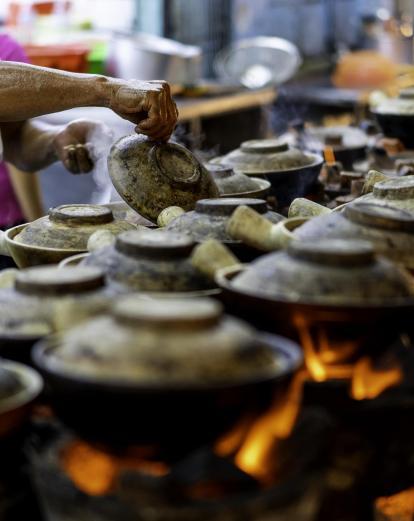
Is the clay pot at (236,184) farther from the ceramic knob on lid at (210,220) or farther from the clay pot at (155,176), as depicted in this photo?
the ceramic knob on lid at (210,220)

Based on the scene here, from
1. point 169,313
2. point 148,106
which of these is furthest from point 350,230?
point 148,106

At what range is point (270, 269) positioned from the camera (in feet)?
6.63

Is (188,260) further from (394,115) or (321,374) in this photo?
(394,115)

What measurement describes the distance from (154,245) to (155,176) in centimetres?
89

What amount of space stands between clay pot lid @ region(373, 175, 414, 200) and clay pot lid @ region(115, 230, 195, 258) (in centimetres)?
76

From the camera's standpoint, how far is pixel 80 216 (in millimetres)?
2807

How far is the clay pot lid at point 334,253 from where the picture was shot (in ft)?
6.42

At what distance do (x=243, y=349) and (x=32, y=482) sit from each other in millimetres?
535

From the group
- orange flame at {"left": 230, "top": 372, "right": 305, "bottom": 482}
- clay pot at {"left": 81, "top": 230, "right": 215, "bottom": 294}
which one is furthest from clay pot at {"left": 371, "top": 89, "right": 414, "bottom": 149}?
orange flame at {"left": 230, "top": 372, "right": 305, "bottom": 482}

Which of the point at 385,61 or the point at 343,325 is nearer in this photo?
the point at 343,325

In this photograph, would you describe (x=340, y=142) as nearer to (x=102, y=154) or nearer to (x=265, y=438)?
(x=102, y=154)

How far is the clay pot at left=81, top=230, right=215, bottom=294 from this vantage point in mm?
2174

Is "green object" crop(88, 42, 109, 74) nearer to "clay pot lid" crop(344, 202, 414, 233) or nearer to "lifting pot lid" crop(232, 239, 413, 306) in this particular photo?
"clay pot lid" crop(344, 202, 414, 233)

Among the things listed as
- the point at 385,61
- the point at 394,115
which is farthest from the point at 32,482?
the point at 385,61
